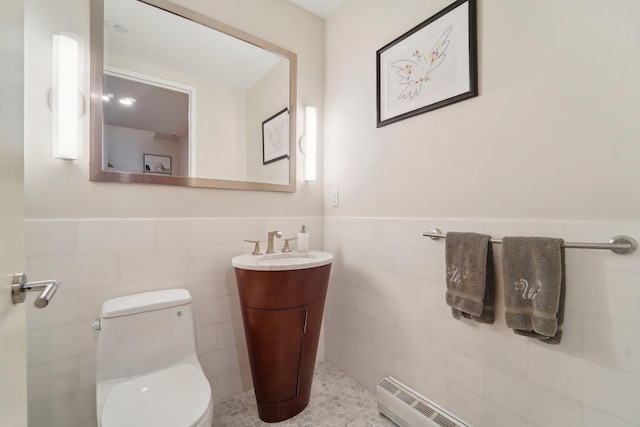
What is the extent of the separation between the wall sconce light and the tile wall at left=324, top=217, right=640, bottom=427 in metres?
0.37

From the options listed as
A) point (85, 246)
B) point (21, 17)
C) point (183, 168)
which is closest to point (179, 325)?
point (85, 246)

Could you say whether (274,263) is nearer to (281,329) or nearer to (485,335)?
(281,329)

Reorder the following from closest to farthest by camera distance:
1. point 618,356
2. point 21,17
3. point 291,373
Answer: point 21,17 < point 618,356 < point 291,373

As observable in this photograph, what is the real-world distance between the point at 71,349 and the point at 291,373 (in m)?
0.98

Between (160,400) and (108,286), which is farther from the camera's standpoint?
(108,286)

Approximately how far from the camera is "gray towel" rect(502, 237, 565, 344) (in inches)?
35.2

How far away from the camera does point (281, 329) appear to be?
1.31 meters

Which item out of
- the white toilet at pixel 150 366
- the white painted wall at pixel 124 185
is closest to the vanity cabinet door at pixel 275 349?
the white toilet at pixel 150 366

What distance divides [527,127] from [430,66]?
0.54 meters

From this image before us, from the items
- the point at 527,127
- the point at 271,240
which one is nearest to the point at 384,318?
the point at 271,240

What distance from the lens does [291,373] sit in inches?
54.7

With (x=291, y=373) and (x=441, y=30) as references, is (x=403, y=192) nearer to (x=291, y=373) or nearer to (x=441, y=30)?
(x=441, y=30)

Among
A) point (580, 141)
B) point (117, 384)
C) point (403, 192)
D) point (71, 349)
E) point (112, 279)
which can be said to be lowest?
point (117, 384)

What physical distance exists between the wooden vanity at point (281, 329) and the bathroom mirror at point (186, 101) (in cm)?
63
